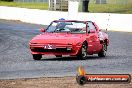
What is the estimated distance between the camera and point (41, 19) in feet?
155

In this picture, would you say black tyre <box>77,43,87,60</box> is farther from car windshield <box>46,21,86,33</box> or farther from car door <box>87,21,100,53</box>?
car windshield <box>46,21,86,33</box>

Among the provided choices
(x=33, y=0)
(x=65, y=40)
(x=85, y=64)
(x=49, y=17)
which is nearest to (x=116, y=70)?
(x=85, y=64)

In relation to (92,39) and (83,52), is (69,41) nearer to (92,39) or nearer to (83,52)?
(83,52)

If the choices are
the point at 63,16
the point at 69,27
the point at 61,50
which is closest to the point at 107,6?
the point at 63,16

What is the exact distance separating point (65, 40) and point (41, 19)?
31347mm

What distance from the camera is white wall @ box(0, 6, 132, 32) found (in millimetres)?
37219

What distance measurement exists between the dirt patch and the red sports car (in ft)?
16.3

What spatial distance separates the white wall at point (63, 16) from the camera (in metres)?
37.2

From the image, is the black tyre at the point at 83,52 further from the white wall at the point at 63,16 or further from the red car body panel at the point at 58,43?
the white wall at the point at 63,16

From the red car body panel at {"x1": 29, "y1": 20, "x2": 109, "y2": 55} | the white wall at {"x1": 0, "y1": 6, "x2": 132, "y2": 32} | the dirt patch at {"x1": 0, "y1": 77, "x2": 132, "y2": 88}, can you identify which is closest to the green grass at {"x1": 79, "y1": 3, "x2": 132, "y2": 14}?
the white wall at {"x1": 0, "y1": 6, "x2": 132, "y2": 32}

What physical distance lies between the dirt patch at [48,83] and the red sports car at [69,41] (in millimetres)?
4979

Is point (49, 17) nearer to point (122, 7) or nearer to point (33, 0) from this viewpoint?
point (122, 7)

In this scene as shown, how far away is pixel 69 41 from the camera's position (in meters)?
15.9

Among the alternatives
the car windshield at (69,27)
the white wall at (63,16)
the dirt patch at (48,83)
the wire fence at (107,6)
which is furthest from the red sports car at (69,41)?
the wire fence at (107,6)
